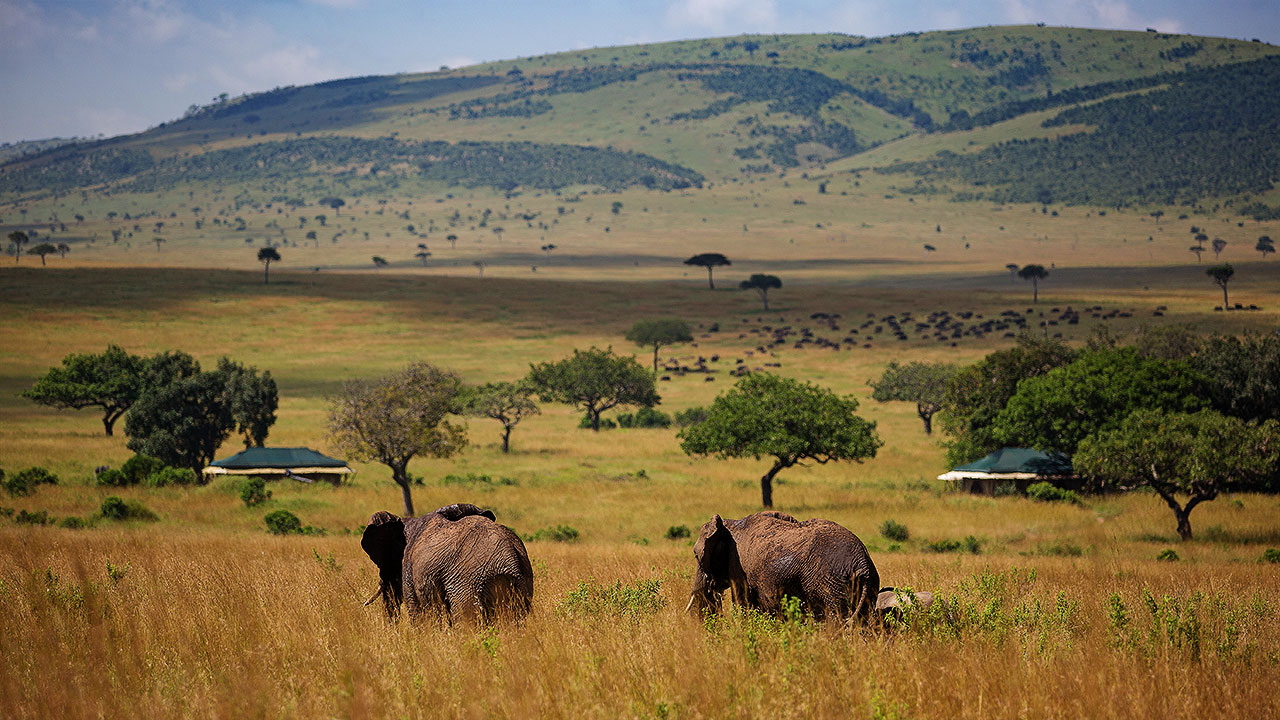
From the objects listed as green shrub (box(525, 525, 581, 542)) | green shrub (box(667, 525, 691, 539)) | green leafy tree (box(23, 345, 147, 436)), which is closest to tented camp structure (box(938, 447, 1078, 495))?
green shrub (box(667, 525, 691, 539))

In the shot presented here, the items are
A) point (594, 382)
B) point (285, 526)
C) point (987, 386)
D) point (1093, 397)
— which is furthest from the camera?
point (594, 382)

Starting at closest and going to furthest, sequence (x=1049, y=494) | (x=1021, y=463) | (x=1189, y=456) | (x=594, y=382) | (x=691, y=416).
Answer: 1. (x=1189, y=456)
2. (x=1049, y=494)
3. (x=1021, y=463)
4. (x=594, y=382)
5. (x=691, y=416)

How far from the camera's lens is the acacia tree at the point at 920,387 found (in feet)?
A: 245

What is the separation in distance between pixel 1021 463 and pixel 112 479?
39.2 metres

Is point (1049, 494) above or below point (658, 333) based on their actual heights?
below

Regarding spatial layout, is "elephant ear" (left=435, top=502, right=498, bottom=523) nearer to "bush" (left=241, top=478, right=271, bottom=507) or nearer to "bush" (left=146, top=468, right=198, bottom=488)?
"bush" (left=241, top=478, right=271, bottom=507)

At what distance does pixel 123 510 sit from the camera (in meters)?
33.2

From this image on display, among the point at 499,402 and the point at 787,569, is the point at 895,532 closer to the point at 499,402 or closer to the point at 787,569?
the point at 787,569

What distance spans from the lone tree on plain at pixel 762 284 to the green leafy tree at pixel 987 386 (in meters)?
92.9

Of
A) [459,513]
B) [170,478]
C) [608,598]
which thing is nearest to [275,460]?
[170,478]

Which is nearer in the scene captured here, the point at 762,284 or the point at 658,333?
the point at 658,333

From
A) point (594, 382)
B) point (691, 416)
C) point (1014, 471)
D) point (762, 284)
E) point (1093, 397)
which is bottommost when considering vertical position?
point (691, 416)

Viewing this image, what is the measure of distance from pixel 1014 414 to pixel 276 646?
45.5 metres

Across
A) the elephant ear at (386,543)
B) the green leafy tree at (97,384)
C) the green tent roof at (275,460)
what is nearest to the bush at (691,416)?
the green tent roof at (275,460)
